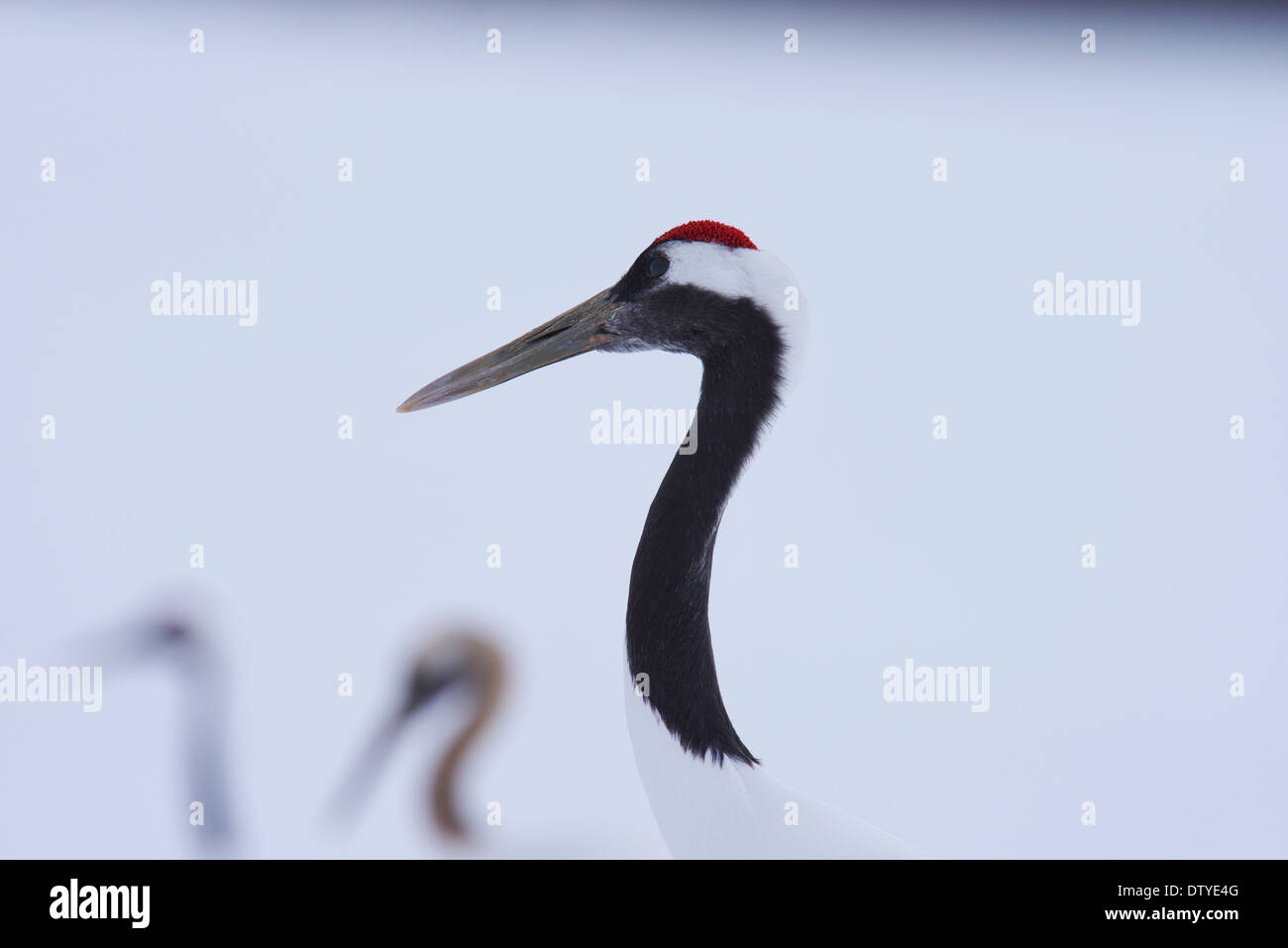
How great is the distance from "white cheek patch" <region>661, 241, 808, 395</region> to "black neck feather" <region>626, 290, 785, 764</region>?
14 millimetres

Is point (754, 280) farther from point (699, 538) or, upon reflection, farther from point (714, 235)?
point (699, 538)

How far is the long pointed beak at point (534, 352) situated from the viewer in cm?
137

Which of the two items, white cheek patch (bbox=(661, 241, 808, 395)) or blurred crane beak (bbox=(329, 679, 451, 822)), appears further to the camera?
blurred crane beak (bbox=(329, 679, 451, 822))

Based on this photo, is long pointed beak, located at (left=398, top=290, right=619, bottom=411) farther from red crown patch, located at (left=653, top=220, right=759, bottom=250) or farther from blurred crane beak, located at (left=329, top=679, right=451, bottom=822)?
blurred crane beak, located at (left=329, top=679, right=451, bottom=822)

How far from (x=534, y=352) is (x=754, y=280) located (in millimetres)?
365

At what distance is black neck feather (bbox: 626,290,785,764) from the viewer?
4.11 feet

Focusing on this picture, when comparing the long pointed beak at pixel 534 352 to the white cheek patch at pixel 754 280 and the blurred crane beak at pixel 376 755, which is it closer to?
the white cheek patch at pixel 754 280

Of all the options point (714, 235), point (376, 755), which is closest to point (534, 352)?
point (714, 235)

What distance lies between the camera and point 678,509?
50.0 inches

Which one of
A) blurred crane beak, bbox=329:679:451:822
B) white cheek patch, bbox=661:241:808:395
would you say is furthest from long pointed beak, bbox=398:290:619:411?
blurred crane beak, bbox=329:679:451:822
